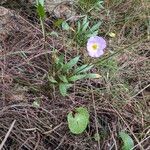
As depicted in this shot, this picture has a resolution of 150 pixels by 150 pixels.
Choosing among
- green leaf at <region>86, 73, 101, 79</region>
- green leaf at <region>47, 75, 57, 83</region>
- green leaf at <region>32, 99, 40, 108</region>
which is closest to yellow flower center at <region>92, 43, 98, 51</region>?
green leaf at <region>86, 73, 101, 79</region>

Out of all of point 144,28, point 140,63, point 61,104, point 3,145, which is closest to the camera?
point 3,145

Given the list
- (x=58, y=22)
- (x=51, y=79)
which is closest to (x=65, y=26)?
(x=58, y=22)

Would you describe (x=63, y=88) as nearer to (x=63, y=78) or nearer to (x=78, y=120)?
(x=63, y=78)

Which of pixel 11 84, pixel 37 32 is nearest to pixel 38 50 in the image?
pixel 37 32

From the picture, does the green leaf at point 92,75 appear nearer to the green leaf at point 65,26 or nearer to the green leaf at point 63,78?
the green leaf at point 63,78

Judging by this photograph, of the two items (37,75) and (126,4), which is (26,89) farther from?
(126,4)

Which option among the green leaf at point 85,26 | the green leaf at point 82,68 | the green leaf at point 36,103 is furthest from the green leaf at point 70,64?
the green leaf at point 85,26
